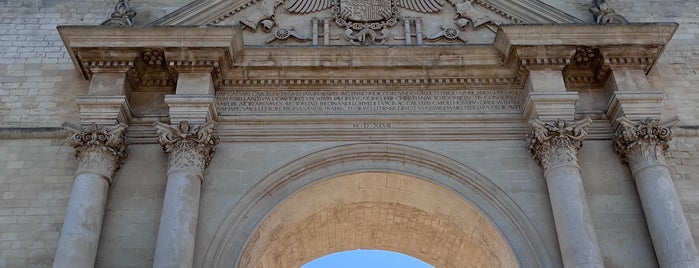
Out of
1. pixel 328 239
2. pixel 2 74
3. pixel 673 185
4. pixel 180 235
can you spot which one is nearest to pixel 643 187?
pixel 673 185

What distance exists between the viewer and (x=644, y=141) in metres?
12.6

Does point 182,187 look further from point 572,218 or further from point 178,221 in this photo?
point 572,218

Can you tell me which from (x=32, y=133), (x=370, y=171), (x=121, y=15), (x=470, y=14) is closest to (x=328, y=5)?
(x=470, y=14)

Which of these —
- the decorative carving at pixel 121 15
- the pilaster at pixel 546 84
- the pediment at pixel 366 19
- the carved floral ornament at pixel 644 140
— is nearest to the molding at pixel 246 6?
the pediment at pixel 366 19

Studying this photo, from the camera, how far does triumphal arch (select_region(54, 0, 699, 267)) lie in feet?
39.7

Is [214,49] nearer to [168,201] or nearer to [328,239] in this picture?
[168,201]

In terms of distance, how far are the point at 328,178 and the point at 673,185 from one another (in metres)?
6.07

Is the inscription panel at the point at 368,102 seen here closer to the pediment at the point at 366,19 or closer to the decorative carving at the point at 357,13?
the pediment at the point at 366,19

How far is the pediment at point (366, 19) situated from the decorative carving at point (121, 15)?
2.00 feet

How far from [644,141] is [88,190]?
9.63 metres

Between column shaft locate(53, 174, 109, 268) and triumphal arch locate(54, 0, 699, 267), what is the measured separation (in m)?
0.03

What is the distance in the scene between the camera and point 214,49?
43.6 ft

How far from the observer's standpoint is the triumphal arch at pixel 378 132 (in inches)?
477

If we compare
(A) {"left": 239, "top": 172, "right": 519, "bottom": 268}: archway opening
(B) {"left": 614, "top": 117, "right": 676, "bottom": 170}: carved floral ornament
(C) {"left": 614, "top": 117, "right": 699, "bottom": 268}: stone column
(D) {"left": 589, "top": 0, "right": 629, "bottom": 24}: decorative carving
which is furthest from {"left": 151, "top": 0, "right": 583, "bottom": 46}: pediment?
(A) {"left": 239, "top": 172, "right": 519, "bottom": 268}: archway opening
